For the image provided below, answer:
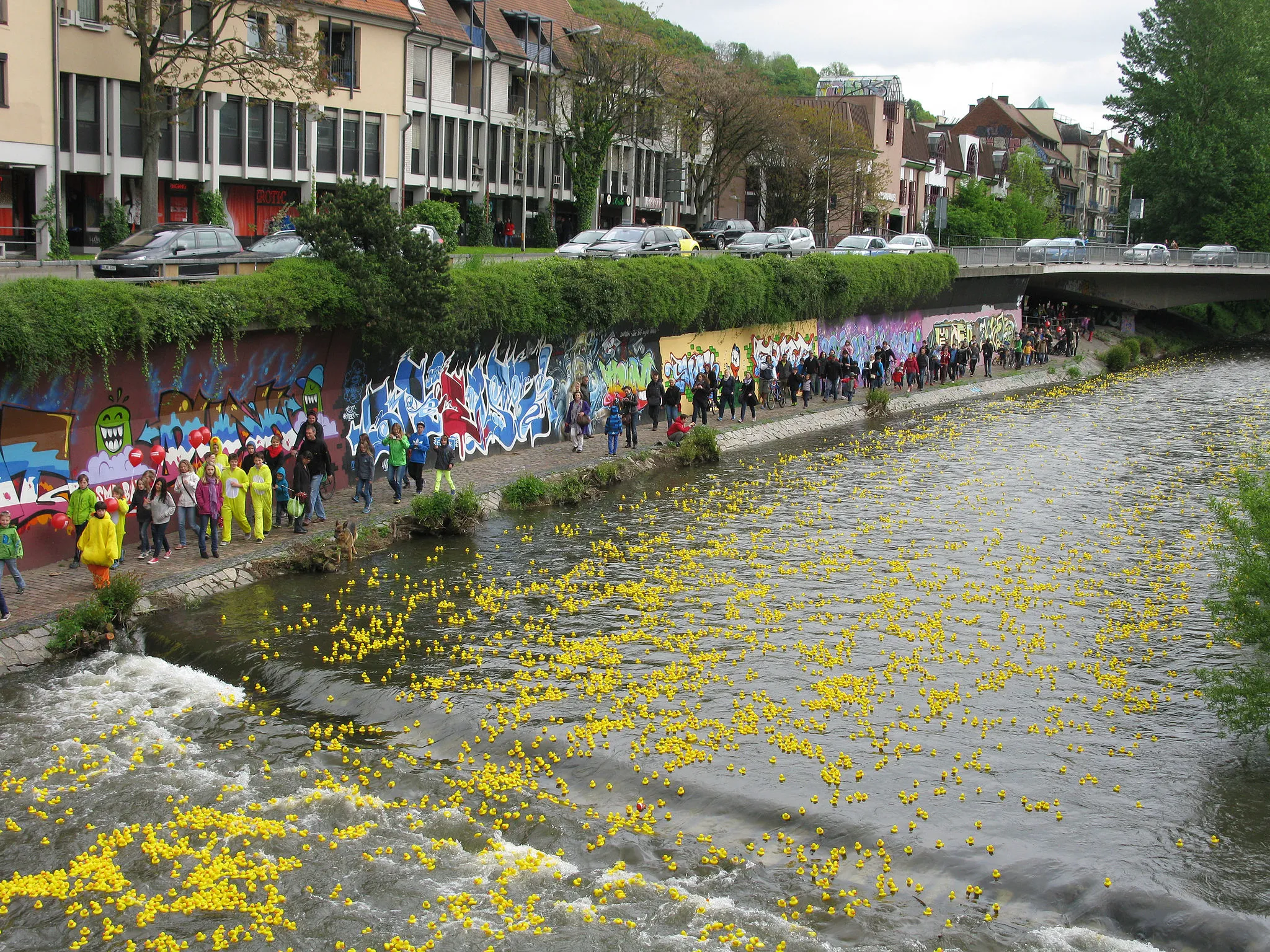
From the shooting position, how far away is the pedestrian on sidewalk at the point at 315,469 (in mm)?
22578

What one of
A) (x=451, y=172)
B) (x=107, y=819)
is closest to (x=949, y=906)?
(x=107, y=819)

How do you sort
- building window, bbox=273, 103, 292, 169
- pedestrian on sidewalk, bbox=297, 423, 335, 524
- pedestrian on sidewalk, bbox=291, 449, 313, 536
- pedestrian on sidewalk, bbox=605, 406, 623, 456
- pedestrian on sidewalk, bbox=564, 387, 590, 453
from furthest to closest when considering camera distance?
1. building window, bbox=273, 103, 292, 169
2. pedestrian on sidewalk, bbox=564, 387, 590, 453
3. pedestrian on sidewalk, bbox=605, 406, 623, 456
4. pedestrian on sidewalk, bbox=297, 423, 335, 524
5. pedestrian on sidewalk, bbox=291, 449, 313, 536

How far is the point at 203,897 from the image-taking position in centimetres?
1116

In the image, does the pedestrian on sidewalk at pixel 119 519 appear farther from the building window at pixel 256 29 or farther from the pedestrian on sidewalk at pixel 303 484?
the building window at pixel 256 29

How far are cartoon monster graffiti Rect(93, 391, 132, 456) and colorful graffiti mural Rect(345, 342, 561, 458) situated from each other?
551 cm

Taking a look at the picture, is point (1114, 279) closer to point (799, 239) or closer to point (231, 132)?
point (799, 239)

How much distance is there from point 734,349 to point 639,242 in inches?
198

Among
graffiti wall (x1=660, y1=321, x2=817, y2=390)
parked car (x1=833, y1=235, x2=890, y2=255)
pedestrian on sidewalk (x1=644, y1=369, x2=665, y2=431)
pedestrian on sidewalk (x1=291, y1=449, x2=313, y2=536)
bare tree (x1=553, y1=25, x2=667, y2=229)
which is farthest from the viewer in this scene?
bare tree (x1=553, y1=25, x2=667, y2=229)

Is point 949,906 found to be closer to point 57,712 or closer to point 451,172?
point 57,712

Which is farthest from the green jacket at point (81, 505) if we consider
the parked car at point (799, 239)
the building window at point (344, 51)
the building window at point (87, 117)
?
the parked car at point (799, 239)

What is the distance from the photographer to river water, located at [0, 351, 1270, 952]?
11141 mm

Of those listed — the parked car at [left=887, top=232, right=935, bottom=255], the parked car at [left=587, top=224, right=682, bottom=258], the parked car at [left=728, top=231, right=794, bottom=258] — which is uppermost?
the parked car at [left=887, top=232, right=935, bottom=255]

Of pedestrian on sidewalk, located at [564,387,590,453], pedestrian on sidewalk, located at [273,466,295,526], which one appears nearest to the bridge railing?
pedestrian on sidewalk, located at [564,387,590,453]

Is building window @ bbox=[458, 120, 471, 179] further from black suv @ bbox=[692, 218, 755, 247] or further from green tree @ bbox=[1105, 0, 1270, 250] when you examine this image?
green tree @ bbox=[1105, 0, 1270, 250]
